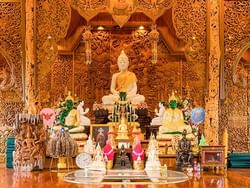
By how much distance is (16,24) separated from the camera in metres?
7.91

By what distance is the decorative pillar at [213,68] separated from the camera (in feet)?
25.1

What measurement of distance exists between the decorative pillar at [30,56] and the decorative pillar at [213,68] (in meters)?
2.55

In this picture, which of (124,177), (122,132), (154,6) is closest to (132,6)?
(154,6)

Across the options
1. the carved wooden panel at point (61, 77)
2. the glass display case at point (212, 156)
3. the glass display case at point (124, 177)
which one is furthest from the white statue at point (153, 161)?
the carved wooden panel at point (61, 77)

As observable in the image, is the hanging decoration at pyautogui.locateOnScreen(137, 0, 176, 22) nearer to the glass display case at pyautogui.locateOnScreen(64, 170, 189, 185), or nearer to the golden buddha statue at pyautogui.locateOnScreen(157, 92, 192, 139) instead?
the golden buddha statue at pyautogui.locateOnScreen(157, 92, 192, 139)

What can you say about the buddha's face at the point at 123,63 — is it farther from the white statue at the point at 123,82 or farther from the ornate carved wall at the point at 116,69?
the ornate carved wall at the point at 116,69

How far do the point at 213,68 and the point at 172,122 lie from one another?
1.04m

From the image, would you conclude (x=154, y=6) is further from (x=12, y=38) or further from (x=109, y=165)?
(x=109, y=165)

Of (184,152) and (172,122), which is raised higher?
(172,122)

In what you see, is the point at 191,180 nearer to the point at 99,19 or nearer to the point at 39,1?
the point at 39,1

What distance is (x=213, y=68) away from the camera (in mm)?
7691

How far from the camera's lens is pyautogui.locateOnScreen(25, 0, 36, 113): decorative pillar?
7.61 metres

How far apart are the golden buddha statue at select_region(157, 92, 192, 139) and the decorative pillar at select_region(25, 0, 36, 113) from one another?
1.91m

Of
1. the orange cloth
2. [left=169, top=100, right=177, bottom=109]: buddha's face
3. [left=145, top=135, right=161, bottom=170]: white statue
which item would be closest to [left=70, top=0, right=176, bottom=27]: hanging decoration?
[left=169, top=100, right=177, bottom=109]: buddha's face
